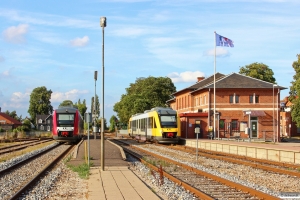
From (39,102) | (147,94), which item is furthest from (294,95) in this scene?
(39,102)

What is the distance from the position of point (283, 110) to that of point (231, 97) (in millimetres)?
40988

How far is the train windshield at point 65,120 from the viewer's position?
130 ft

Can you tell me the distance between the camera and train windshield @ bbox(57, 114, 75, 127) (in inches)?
1565

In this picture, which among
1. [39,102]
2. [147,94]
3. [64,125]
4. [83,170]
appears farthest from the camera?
[39,102]

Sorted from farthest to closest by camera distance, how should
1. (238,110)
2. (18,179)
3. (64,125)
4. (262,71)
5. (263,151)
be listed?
(262,71)
(238,110)
(64,125)
(263,151)
(18,179)

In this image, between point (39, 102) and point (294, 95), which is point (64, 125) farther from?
point (39, 102)

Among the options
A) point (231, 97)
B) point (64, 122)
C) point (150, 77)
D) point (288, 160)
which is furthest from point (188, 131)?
point (150, 77)

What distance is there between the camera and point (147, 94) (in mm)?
101188

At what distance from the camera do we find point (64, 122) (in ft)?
131

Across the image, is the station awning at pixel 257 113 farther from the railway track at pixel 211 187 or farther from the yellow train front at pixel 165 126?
the railway track at pixel 211 187

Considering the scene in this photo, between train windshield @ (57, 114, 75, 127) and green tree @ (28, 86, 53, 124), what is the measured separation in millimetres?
114518

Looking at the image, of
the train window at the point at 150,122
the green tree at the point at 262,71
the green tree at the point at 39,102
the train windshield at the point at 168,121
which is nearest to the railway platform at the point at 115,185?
the train windshield at the point at 168,121

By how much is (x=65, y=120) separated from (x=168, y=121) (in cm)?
877

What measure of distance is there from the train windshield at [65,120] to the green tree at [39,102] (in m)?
115
